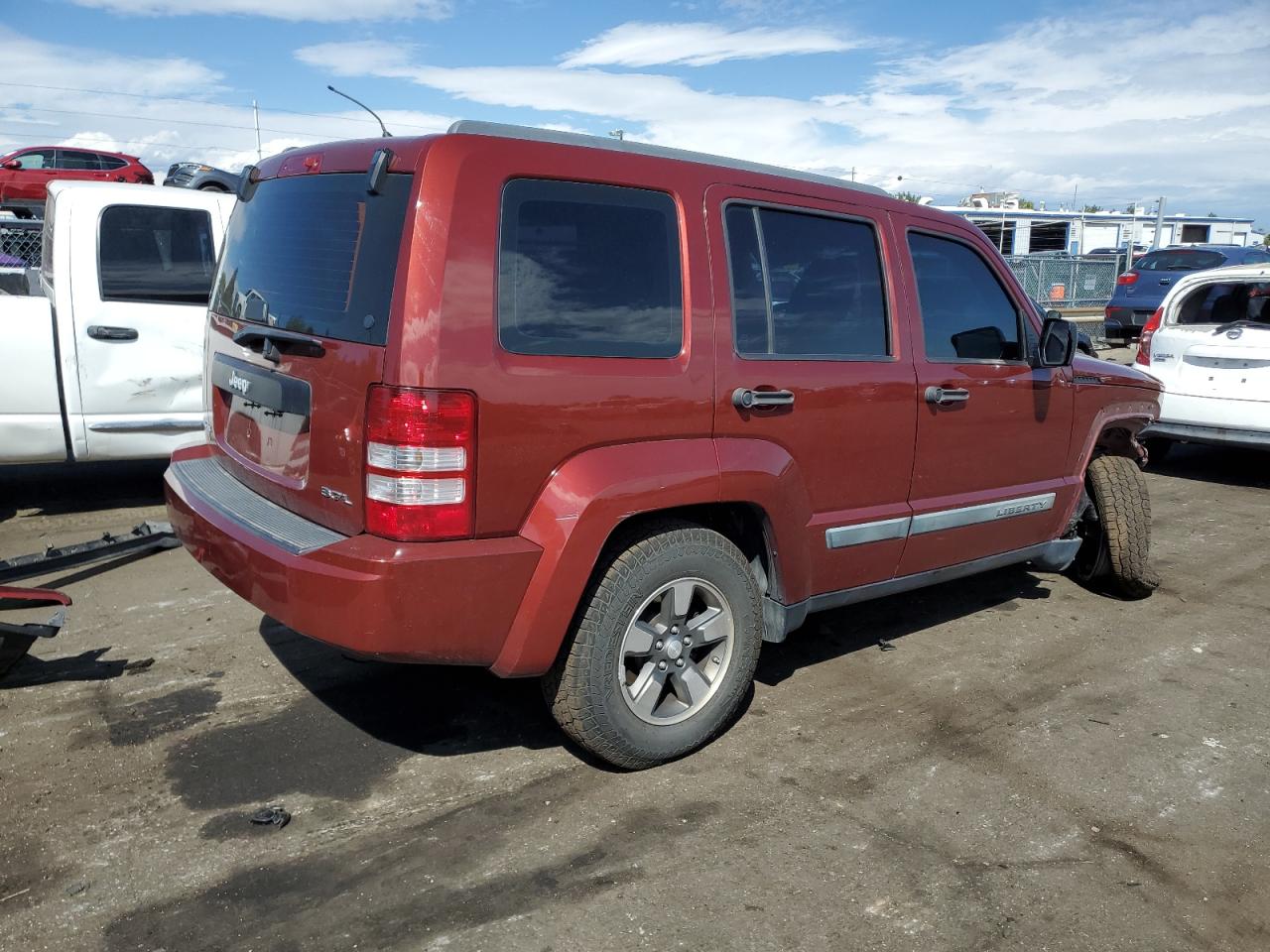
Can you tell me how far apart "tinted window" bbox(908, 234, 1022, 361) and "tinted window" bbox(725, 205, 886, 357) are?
0.94 ft

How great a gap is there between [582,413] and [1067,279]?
21.5 meters

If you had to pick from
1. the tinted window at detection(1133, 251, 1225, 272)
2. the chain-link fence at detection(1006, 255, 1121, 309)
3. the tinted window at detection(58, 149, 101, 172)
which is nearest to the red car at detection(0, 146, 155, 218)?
the tinted window at detection(58, 149, 101, 172)

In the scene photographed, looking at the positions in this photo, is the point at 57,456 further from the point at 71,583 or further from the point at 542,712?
the point at 542,712

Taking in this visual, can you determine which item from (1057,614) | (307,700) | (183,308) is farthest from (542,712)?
(183,308)

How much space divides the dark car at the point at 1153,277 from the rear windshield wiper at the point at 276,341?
1597 cm

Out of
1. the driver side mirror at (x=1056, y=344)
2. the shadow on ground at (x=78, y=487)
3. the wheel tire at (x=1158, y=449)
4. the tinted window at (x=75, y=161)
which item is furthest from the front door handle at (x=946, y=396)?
the tinted window at (x=75, y=161)

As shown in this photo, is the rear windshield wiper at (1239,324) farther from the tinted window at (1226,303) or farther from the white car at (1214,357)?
the tinted window at (1226,303)

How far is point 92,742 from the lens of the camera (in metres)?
3.50

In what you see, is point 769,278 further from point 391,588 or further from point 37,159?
point 37,159

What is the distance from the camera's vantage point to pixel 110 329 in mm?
6164

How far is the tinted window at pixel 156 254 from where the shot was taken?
245 inches

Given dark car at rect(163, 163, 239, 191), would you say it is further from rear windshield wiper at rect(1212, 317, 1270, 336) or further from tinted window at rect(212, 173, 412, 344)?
rear windshield wiper at rect(1212, 317, 1270, 336)

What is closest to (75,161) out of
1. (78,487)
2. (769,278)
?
(78,487)

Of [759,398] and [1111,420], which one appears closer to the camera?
[759,398]
